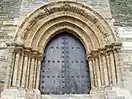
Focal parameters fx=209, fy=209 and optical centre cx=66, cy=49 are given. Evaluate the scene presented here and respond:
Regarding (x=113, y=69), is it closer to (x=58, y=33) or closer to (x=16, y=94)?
(x=58, y=33)

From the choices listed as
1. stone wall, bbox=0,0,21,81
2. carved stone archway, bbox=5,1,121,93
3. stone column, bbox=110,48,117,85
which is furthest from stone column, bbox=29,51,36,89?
stone column, bbox=110,48,117,85

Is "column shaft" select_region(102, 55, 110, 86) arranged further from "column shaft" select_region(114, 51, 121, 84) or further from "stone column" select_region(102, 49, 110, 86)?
"column shaft" select_region(114, 51, 121, 84)

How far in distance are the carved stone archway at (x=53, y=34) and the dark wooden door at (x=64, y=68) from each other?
21cm

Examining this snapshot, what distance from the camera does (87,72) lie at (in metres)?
5.70

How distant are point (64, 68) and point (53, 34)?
3.52 ft

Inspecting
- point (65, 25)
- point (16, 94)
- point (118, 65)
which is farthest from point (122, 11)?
point (16, 94)

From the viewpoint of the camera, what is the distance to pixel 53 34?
6.09 m

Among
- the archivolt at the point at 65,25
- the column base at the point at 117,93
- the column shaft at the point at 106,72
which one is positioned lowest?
the column base at the point at 117,93

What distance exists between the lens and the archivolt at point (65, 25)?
5.64 m

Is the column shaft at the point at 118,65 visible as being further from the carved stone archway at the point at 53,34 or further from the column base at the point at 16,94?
the column base at the point at 16,94

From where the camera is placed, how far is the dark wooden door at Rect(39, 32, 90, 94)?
5.48 m

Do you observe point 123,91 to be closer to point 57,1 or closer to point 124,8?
point 124,8

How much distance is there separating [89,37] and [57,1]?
55.8 inches

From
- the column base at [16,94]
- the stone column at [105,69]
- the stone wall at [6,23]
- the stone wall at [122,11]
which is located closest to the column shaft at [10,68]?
the column base at [16,94]
